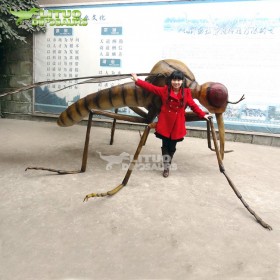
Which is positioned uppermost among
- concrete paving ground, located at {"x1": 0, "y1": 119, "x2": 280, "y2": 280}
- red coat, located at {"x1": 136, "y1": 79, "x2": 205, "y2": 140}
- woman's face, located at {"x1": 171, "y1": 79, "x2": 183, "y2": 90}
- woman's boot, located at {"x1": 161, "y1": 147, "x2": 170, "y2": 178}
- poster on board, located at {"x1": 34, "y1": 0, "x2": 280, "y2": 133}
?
poster on board, located at {"x1": 34, "y1": 0, "x2": 280, "y2": 133}

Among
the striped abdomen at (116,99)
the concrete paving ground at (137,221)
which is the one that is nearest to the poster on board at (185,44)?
the striped abdomen at (116,99)

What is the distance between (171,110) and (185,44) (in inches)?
70.9

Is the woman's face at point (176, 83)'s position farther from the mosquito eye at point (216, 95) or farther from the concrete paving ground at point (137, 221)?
the concrete paving ground at point (137, 221)

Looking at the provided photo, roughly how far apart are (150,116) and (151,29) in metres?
1.74

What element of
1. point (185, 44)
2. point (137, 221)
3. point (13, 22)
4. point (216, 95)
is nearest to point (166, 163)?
point (216, 95)

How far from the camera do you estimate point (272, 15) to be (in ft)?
10.8

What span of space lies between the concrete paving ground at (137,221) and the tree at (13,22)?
182cm

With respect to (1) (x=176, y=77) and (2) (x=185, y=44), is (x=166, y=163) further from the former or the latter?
(2) (x=185, y=44)

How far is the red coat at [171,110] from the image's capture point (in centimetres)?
218

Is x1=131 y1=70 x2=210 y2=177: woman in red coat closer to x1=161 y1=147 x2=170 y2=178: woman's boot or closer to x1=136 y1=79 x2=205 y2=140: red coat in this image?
x1=136 y1=79 x2=205 y2=140: red coat

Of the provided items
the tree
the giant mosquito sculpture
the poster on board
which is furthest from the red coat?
the tree

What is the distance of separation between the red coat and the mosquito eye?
0.20 meters

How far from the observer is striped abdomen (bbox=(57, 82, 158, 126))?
95.8 inches

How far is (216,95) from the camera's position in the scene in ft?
7.58
